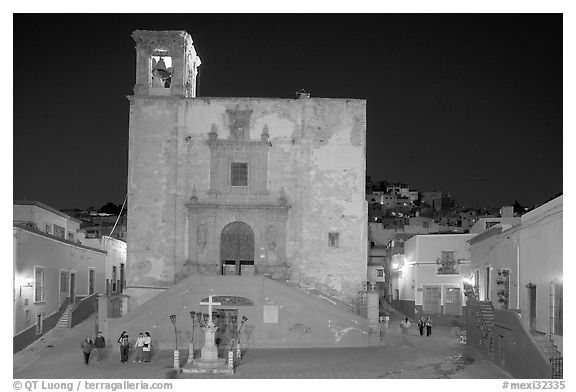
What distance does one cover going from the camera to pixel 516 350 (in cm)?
2341

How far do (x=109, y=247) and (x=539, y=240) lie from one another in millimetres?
28930

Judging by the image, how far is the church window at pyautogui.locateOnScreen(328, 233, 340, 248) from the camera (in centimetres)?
3462

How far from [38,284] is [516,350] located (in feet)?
65.6

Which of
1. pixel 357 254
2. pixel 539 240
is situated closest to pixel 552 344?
pixel 539 240

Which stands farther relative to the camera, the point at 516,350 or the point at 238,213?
the point at 238,213

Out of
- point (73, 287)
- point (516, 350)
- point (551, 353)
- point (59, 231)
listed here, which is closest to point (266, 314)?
point (516, 350)

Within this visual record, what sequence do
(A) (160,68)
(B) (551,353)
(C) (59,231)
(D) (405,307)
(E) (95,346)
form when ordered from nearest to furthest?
(B) (551,353), (E) (95,346), (A) (160,68), (C) (59,231), (D) (405,307)

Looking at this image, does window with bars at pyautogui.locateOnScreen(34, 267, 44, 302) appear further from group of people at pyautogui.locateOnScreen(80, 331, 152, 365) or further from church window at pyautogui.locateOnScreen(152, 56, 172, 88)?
church window at pyautogui.locateOnScreen(152, 56, 172, 88)

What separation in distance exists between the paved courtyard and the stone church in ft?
15.3

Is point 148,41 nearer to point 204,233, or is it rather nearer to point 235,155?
point 235,155

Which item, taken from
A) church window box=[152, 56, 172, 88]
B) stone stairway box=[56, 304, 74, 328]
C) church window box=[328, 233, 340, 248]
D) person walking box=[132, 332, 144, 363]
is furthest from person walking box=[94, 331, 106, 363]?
church window box=[152, 56, 172, 88]

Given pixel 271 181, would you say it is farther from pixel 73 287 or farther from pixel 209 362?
pixel 73 287

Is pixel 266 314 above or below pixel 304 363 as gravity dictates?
above

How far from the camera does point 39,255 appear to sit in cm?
3219
